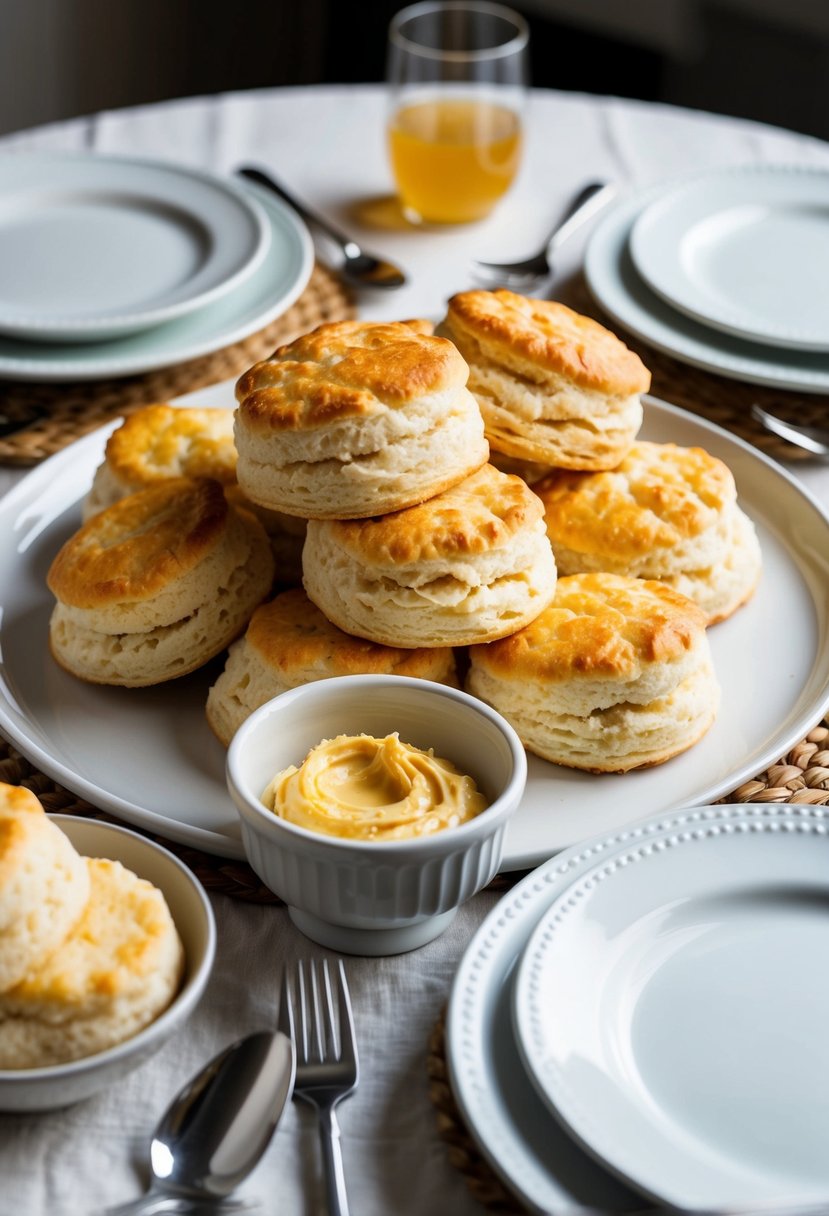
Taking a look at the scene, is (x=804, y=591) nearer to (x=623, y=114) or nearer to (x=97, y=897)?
(x=97, y=897)

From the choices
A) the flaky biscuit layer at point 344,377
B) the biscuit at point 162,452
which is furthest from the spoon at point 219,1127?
the biscuit at point 162,452

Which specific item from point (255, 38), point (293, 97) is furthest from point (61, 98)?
point (293, 97)

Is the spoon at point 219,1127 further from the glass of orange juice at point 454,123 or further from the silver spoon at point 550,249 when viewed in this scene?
the glass of orange juice at point 454,123

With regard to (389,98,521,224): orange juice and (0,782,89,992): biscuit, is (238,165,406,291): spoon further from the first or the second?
(0,782,89,992): biscuit

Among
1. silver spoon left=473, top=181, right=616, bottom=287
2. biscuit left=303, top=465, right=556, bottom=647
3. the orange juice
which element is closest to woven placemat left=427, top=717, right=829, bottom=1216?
biscuit left=303, top=465, right=556, bottom=647

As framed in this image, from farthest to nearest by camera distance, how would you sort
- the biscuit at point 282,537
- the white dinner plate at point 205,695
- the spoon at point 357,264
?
the spoon at point 357,264
the biscuit at point 282,537
the white dinner plate at point 205,695
